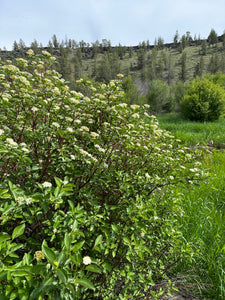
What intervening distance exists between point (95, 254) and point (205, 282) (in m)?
1.33

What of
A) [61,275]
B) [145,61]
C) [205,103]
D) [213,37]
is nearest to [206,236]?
[61,275]

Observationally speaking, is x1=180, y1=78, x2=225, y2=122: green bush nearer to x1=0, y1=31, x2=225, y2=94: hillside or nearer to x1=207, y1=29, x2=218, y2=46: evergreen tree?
x1=0, y1=31, x2=225, y2=94: hillside

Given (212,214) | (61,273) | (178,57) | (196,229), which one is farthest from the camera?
(178,57)

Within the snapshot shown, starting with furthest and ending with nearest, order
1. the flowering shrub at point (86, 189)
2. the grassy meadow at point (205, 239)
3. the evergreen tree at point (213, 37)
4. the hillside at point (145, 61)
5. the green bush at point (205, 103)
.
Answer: the evergreen tree at point (213, 37) < the hillside at point (145, 61) < the green bush at point (205, 103) < the grassy meadow at point (205, 239) < the flowering shrub at point (86, 189)

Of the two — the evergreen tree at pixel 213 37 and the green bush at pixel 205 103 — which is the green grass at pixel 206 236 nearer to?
the green bush at pixel 205 103

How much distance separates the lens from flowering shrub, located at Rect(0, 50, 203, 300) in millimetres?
1000

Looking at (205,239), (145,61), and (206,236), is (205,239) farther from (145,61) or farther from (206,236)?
(145,61)

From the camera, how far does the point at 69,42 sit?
84.0 m

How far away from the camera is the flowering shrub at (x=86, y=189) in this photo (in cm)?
100

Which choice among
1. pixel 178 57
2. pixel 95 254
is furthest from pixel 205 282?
pixel 178 57

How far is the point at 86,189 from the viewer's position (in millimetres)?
1333

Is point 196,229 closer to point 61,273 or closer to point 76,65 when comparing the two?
point 61,273

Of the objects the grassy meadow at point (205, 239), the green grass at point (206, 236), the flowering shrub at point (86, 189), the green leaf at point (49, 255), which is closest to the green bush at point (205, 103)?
the grassy meadow at point (205, 239)

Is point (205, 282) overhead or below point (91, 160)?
below
